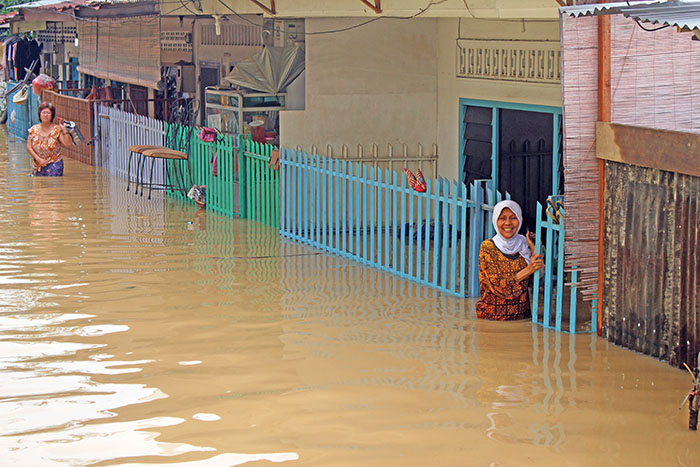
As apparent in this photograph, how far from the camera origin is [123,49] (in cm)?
1928

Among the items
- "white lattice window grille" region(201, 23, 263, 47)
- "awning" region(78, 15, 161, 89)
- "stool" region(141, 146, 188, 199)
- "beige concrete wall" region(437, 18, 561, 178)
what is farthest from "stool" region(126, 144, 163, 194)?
"beige concrete wall" region(437, 18, 561, 178)

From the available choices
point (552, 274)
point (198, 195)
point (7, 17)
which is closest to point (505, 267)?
point (552, 274)

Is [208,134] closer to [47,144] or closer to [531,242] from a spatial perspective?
[47,144]

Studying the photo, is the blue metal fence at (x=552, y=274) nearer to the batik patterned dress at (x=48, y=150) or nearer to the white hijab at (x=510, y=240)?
the white hijab at (x=510, y=240)

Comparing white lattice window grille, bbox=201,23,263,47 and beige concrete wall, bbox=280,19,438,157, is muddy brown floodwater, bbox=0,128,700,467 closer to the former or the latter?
beige concrete wall, bbox=280,19,438,157

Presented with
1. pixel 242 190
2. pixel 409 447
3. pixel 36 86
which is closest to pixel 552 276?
pixel 409 447

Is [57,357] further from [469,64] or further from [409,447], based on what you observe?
[469,64]

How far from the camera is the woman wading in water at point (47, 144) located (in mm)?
17844

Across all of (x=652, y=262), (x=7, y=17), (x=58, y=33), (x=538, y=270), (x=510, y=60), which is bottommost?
(x=538, y=270)

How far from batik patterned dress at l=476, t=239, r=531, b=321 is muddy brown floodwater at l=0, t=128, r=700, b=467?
17 cm

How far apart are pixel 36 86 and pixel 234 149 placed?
10.5 meters

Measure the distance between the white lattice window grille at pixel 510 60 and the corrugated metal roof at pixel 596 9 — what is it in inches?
139

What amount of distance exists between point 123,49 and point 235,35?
3812mm

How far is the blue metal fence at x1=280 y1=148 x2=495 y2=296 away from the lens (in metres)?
9.55
